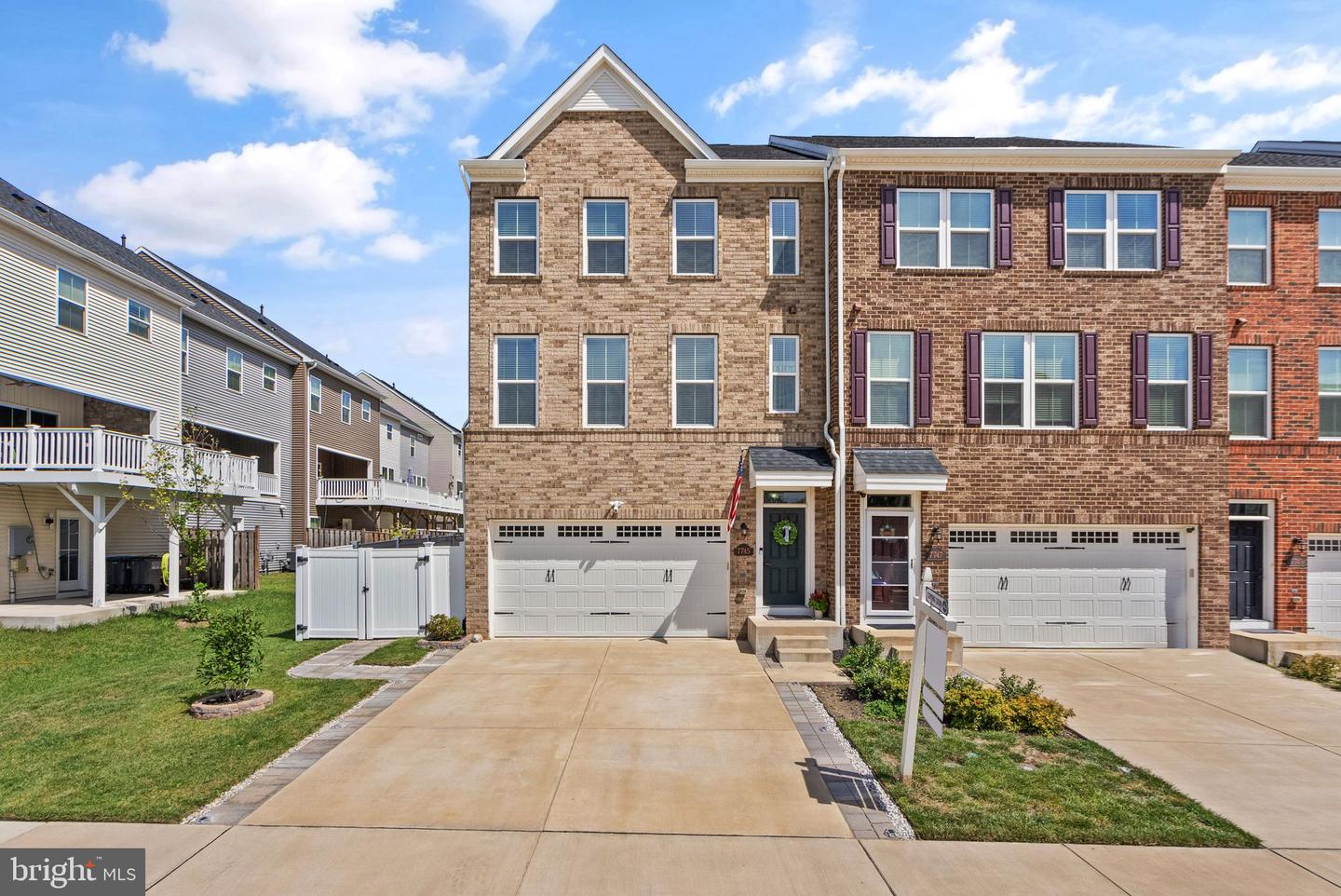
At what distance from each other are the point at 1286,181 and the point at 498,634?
1792 centimetres

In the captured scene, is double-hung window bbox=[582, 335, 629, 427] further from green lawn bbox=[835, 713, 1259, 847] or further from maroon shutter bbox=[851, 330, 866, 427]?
green lawn bbox=[835, 713, 1259, 847]

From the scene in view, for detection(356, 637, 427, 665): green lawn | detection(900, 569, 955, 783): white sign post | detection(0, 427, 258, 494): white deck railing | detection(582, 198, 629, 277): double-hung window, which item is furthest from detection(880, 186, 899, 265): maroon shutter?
detection(0, 427, 258, 494): white deck railing

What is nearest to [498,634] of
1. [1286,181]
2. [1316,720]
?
[1316,720]

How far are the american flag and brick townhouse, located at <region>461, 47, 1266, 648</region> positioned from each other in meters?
0.14

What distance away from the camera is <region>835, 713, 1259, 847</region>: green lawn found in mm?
6133

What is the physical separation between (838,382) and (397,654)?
9.37 m

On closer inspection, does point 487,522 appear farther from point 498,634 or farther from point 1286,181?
point 1286,181

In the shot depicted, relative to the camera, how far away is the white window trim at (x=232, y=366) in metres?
25.2

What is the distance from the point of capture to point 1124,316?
1388 cm

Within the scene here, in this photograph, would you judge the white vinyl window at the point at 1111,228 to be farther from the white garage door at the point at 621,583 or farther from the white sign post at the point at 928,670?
the white sign post at the point at 928,670

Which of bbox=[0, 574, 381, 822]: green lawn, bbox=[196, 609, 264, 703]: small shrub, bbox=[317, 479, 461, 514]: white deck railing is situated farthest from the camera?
bbox=[317, 479, 461, 514]: white deck railing

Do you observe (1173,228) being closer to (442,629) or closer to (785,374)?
(785,374)

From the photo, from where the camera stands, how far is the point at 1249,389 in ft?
47.4

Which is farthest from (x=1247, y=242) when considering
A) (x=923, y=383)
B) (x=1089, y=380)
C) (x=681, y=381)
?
(x=681, y=381)
